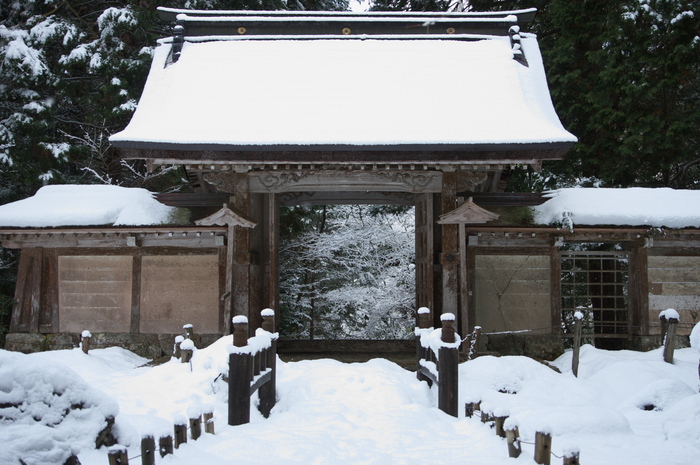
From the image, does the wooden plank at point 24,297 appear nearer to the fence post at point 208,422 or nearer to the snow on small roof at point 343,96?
the snow on small roof at point 343,96

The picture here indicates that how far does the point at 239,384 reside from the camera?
5.21 metres

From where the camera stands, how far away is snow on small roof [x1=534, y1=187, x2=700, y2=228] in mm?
9578

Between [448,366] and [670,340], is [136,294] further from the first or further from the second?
[670,340]

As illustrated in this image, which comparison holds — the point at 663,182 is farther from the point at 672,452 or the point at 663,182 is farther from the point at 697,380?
the point at 672,452

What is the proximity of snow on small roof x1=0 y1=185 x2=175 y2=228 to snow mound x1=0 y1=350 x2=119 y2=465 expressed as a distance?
6.70m

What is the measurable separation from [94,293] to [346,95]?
5617 mm

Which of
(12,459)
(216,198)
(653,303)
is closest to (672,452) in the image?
(12,459)

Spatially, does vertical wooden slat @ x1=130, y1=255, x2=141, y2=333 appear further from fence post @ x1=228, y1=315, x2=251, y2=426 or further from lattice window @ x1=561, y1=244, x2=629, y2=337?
lattice window @ x1=561, y1=244, x2=629, y2=337

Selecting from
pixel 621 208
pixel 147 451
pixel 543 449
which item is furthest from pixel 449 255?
pixel 147 451

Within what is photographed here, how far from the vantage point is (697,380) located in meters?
7.31

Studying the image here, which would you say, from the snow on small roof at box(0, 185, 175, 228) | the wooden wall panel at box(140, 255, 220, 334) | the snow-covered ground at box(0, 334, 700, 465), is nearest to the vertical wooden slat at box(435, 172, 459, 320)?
the snow-covered ground at box(0, 334, 700, 465)

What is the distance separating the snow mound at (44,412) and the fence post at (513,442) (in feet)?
9.13

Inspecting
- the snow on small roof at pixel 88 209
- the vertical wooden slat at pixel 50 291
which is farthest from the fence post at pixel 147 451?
the vertical wooden slat at pixel 50 291

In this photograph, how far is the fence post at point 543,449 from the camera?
394 cm
